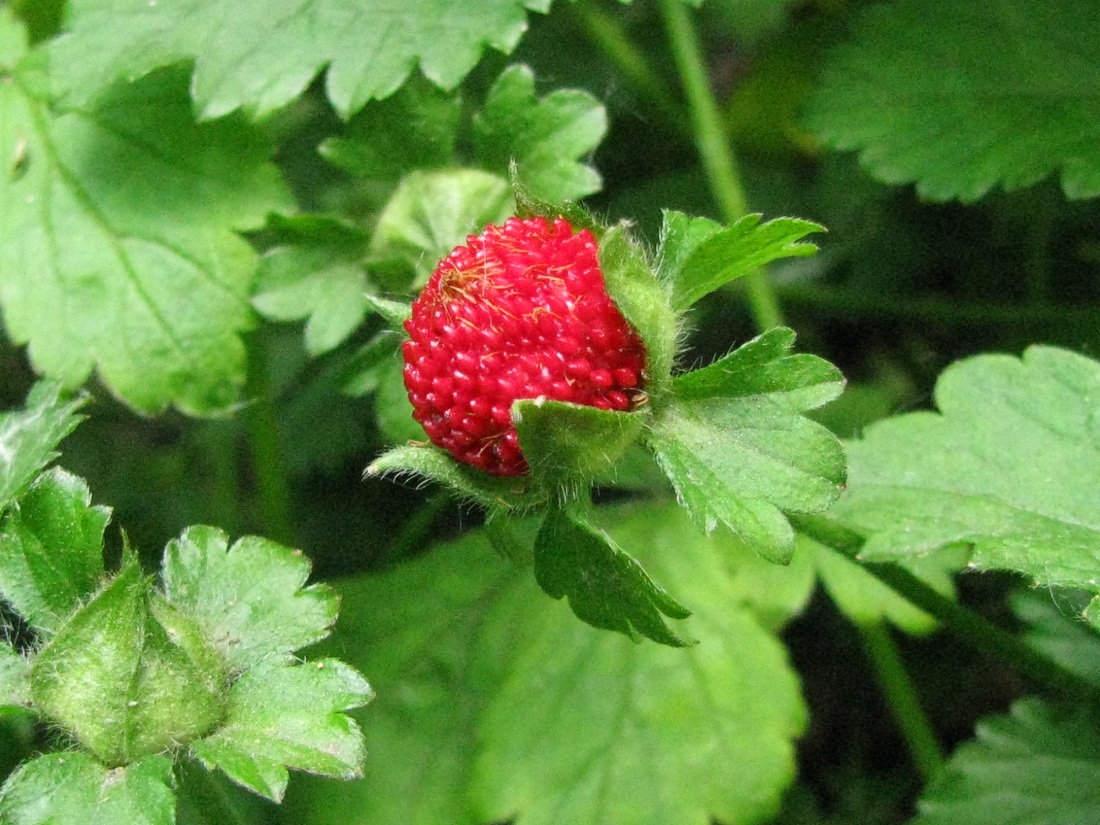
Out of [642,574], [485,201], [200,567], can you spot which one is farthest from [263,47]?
[642,574]

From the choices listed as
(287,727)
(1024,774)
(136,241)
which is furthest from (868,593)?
(136,241)

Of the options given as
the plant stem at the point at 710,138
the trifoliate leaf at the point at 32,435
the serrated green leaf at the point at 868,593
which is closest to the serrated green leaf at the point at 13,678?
the trifoliate leaf at the point at 32,435

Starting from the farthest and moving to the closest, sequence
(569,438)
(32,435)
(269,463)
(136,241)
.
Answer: (269,463) < (136,241) < (32,435) < (569,438)

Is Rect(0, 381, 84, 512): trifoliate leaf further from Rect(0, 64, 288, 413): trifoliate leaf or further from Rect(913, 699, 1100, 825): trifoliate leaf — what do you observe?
Rect(913, 699, 1100, 825): trifoliate leaf

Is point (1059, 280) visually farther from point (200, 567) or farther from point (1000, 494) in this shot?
point (200, 567)

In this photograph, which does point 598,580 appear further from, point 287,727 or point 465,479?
point 287,727

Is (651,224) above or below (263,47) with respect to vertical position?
below
